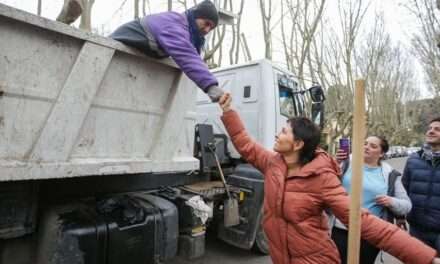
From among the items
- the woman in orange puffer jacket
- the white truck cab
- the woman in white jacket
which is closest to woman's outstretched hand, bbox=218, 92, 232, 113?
the woman in orange puffer jacket

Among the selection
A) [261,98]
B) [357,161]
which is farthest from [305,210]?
[261,98]

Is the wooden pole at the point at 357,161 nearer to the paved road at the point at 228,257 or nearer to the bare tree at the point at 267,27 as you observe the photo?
the paved road at the point at 228,257

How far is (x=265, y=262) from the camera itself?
13.1ft

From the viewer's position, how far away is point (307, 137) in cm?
186

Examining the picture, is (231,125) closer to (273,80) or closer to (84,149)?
(84,149)

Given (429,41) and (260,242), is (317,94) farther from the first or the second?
(429,41)

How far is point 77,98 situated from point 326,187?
153cm

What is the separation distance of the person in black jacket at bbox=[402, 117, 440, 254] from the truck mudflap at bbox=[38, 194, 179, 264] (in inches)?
79.8

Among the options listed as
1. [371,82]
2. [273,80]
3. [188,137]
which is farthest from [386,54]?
[188,137]

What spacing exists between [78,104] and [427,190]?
2712 mm

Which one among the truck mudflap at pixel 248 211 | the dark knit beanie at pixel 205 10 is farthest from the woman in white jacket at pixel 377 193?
the dark knit beanie at pixel 205 10

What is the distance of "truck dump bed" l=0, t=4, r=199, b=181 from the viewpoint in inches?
64.4

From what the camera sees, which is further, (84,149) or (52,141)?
(84,149)

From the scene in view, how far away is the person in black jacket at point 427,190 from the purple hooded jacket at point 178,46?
74.8 inches
